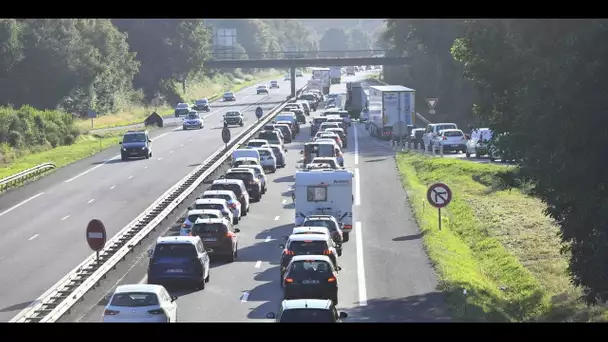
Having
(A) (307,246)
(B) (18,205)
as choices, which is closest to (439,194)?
(A) (307,246)

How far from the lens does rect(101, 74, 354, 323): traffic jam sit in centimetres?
2353

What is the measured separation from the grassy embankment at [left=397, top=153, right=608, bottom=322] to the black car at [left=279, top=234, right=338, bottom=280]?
3131 mm

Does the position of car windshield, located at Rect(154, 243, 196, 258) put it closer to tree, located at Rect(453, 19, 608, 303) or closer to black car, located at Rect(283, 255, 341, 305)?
black car, located at Rect(283, 255, 341, 305)

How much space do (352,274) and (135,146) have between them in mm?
36614

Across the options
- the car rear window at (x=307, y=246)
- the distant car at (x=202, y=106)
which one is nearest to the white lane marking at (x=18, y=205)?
the car rear window at (x=307, y=246)

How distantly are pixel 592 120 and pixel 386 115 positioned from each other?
54.2m

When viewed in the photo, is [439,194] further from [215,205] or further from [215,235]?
[215,205]

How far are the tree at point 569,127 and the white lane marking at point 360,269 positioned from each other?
5.00 metres

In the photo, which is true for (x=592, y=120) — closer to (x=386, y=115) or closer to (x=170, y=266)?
(x=170, y=266)

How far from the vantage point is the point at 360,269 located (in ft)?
113

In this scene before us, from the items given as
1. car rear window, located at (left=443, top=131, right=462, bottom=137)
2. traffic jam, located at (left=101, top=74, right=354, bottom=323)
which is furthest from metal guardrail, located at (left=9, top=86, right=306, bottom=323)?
car rear window, located at (left=443, top=131, right=462, bottom=137)

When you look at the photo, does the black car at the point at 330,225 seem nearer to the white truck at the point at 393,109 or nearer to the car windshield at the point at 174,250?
the car windshield at the point at 174,250

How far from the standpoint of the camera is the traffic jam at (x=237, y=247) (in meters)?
23.5
